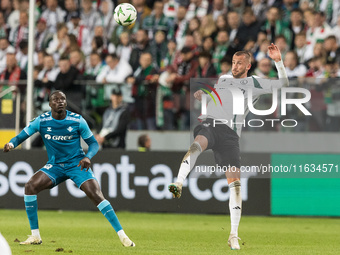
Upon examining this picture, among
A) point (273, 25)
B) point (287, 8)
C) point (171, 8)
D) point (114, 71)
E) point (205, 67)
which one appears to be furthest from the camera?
point (171, 8)

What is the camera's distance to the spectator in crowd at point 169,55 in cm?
1811

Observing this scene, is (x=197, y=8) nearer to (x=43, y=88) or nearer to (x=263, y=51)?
(x=263, y=51)

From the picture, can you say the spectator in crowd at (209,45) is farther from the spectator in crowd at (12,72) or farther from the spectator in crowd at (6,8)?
the spectator in crowd at (6,8)

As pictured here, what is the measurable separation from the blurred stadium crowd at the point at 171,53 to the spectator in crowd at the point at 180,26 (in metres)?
0.02

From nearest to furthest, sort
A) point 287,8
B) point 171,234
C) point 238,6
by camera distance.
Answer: point 171,234 → point 287,8 → point 238,6

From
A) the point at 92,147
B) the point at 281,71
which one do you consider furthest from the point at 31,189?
the point at 281,71

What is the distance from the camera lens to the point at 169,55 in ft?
59.9

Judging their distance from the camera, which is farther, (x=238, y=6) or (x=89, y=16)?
(x=89, y=16)

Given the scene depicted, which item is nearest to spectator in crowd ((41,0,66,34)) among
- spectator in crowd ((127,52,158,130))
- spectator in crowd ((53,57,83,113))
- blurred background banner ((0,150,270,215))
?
spectator in crowd ((53,57,83,113))

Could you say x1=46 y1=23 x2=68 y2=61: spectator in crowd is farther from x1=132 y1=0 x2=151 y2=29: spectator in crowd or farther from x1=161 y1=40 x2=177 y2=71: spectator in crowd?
x1=161 y1=40 x2=177 y2=71: spectator in crowd

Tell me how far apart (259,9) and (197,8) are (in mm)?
1549

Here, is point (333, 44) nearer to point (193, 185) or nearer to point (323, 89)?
point (323, 89)

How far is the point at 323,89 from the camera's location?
16219mm

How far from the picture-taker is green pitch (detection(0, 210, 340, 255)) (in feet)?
36.1
